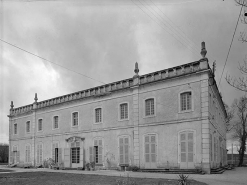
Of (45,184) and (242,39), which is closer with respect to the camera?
(242,39)

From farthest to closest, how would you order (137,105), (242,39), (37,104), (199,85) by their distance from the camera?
1. (37,104)
2. (137,105)
3. (199,85)
4. (242,39)

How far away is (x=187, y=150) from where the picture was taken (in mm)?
20172

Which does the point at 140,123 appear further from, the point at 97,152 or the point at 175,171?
the point at 97,152

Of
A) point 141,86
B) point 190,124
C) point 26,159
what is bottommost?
point 26,159

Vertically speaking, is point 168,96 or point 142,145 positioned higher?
point 168,96

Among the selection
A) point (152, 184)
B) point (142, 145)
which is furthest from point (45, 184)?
point (142, 145)

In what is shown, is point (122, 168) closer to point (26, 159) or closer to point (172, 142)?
point (172, 142)

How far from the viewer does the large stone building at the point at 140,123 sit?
20078mm

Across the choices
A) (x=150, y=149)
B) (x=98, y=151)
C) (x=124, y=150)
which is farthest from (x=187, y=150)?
(x=98, y=151)

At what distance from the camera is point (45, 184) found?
14289 mm

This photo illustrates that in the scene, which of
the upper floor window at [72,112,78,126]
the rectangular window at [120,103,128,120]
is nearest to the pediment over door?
the upper floor window at [72,112,78,126]

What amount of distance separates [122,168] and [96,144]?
154 inches

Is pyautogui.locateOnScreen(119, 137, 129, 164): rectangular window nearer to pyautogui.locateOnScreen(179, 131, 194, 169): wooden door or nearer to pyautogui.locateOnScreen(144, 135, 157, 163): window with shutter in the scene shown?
pyautogui.locateOnScreen(144, 135, 157, 163): window with shutter

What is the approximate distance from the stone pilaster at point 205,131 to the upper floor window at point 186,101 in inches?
43.7
